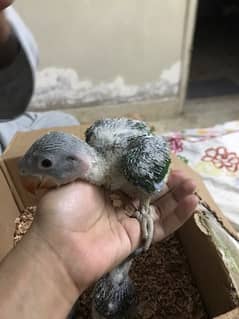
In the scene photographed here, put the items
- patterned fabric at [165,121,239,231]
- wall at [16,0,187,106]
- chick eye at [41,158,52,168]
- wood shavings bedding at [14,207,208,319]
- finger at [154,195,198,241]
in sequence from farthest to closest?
wall at [16,0,187,106]
patterned fabric at [165,121,239,231]
wood shavings bedding at [14,207,208,319]
finger at [154,195,198,241]
chick eye at [41,158,52,168]

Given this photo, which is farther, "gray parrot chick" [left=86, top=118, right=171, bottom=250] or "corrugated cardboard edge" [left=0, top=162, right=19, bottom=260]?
"corrugated cardboard edge" [left=0, top=162, right=19, bottom=260]

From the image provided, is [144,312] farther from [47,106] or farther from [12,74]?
[47,106]

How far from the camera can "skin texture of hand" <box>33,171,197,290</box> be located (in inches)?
20.5

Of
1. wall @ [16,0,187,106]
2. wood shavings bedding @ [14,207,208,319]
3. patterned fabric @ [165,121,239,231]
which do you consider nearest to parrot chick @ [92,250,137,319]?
wood shavings bedding @ [14,207,208,319]

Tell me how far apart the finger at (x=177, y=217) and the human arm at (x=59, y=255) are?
0.07 m

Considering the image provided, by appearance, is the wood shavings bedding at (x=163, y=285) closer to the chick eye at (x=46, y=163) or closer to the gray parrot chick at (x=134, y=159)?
the gray parrot chick at (x=134, y=159)

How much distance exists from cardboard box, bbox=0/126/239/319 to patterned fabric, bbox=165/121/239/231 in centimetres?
19

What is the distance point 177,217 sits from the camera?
60cm

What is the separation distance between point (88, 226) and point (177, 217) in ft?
0.40

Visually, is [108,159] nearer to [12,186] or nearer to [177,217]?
[177,217]

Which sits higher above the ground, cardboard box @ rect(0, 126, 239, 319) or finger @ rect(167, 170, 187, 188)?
finger @ rect(167, 170, 187, 188)

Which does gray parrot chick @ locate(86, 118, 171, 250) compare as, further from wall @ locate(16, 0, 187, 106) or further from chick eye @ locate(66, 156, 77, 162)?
wall @ locate(16, 0, 187, 106)

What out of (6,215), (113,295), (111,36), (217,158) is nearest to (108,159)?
(113,295)

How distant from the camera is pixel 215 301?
0.65m
